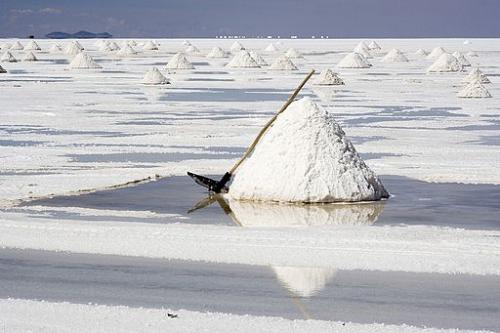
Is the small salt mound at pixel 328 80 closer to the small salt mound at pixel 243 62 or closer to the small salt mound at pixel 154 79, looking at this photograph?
the small salt mound at pixel 154 79

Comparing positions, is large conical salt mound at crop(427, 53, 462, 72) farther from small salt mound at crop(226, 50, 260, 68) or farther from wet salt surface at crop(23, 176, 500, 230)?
wet salt surface at crop(23, 176, 500, 230)

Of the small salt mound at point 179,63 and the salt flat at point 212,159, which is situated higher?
the salt flat at point 212,159

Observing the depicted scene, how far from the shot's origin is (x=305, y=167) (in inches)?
368

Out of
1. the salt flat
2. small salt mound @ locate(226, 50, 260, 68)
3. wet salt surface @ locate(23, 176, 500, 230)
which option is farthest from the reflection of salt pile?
small salt mound @ locate(226, 50, 260, 68)

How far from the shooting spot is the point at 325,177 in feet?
30.7

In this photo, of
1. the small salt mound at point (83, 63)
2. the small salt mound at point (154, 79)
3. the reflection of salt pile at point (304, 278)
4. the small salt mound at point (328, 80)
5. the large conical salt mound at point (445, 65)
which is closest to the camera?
the reflection of salt pile at point (304, 278)

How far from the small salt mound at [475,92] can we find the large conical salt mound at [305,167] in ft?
54.7

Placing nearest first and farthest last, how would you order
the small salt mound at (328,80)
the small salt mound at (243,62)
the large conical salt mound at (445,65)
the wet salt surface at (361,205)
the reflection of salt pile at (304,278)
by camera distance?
the reflection of salt pile at (304,278) → the wet salt surface at (361,205) → the small salt mound at (328,80) → the large conical salt mound at (445,65) → the small salt mound at (243,62)

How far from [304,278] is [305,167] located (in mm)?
3080

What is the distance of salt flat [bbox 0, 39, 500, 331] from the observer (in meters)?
7.08

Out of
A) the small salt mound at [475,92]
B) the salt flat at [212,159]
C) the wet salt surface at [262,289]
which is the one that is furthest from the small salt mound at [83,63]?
the wet salt surface at [262,289]

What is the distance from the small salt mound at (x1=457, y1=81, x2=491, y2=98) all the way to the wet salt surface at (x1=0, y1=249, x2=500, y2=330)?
19.9m

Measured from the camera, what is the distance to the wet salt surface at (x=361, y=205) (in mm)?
8500

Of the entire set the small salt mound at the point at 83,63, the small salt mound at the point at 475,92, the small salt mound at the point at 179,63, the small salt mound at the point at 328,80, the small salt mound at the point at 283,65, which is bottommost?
the small salt mound at the point at 283,65
